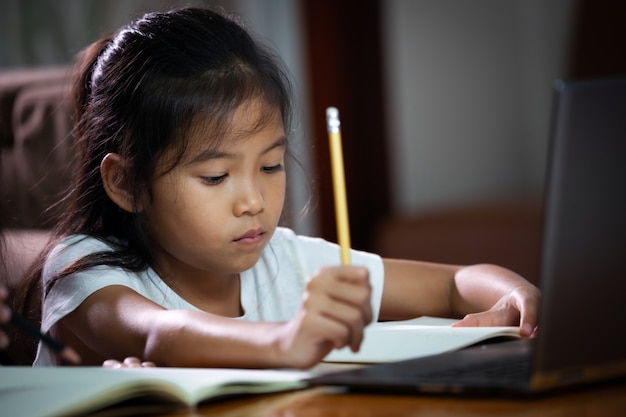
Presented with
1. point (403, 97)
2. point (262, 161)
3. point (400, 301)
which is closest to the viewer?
point (262, 161)

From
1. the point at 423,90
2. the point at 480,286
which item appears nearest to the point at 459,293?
the point at 480,286

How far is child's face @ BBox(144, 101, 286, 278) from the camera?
44.2 inches

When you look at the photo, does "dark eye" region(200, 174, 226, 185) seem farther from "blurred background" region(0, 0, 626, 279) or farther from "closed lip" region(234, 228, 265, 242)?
"blurred background" region(0, 0, 626, 279)

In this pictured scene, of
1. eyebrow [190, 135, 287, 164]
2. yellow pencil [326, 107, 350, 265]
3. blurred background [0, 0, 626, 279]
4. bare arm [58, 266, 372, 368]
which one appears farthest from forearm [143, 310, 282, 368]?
blurred background [0, 0, 626, 279]

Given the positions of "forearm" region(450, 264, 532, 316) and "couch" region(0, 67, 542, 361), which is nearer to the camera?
"forearm" region(450, 264, 532, 316)

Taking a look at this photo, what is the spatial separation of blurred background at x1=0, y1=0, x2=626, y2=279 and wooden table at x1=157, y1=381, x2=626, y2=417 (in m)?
2.22

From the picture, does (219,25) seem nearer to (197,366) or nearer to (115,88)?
(115,88)

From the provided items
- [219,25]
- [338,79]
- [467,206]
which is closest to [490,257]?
[467,206]

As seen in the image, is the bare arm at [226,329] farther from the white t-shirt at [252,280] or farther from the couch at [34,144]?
the couch at [34,144]

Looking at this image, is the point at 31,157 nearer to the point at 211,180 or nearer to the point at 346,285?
the point at 211,180

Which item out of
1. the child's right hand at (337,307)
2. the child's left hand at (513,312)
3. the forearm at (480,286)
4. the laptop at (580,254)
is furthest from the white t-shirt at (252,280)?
the laptop at (580,254)

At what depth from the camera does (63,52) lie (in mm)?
2979

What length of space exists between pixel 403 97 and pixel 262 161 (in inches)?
106

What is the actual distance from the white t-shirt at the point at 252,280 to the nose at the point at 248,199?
17 cm
